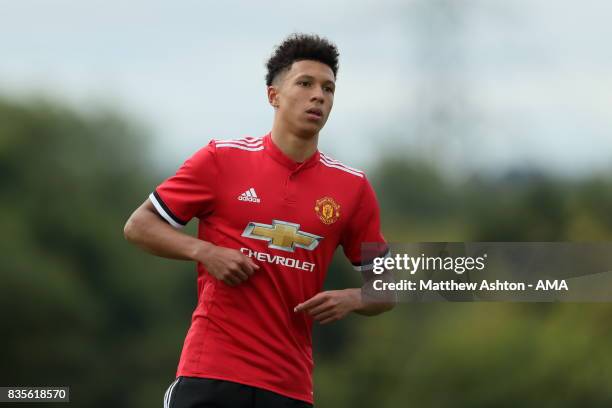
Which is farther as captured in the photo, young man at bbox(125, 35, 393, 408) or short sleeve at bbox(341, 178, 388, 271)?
short sleeve at bbox(341, 178, 388, 271)

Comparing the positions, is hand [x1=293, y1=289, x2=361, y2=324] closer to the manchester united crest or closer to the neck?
the manchester united crest

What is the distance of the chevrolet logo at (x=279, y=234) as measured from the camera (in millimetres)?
4570

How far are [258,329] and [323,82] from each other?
1.03 metres

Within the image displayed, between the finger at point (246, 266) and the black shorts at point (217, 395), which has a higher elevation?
the finger at point (246, 266)

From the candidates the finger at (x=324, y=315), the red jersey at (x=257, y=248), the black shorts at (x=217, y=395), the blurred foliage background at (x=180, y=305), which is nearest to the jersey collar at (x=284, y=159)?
the red jersey at (x=257, y=248)

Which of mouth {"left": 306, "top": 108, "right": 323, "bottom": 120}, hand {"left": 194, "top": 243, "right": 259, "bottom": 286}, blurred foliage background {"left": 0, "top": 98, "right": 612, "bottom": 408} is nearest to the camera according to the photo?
hand {"left": 194, "top": 243, "right": 259, "bottom": 286}

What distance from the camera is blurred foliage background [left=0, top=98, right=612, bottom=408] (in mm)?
25969

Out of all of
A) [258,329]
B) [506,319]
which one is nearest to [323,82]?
[258,329]

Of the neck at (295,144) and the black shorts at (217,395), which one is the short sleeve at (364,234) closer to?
the neck at (295,144)

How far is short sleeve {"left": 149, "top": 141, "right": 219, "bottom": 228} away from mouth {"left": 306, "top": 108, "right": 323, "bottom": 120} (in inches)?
16.9

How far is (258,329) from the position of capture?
4.52 metres

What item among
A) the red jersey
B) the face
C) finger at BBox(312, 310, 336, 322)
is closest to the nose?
the face

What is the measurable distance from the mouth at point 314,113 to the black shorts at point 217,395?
109cm

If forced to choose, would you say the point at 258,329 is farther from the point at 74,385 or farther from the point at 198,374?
the point at 74,385
